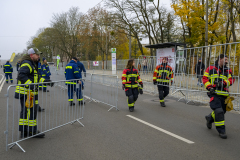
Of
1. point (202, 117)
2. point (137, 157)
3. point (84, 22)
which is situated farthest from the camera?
point (84, 22)

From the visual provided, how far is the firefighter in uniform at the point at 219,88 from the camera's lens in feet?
15.1

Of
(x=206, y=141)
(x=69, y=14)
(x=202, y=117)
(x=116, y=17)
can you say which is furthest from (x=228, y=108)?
(x=69, y=14)

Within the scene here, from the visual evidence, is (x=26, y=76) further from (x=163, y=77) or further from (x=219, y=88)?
(x=163, y=77)

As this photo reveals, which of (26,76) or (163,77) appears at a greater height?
(26,76)

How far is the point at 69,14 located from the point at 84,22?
389cm

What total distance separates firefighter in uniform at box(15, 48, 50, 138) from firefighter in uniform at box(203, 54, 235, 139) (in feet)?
12.7

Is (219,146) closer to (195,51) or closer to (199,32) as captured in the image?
(195,51)

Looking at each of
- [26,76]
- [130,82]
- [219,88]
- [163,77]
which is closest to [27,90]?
[26,76]

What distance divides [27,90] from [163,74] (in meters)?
5.22

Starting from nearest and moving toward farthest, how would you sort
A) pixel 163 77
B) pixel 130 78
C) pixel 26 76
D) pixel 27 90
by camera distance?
pixel 27 90 → pixel 26 76 → pixel 130 78 → pixel 163 77

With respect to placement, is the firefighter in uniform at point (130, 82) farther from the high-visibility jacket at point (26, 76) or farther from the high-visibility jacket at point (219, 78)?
the high-visibility jacket at point (26, 76)

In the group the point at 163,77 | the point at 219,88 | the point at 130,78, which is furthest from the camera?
the point at 163,77

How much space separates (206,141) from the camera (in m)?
4.40

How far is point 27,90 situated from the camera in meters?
4.15
